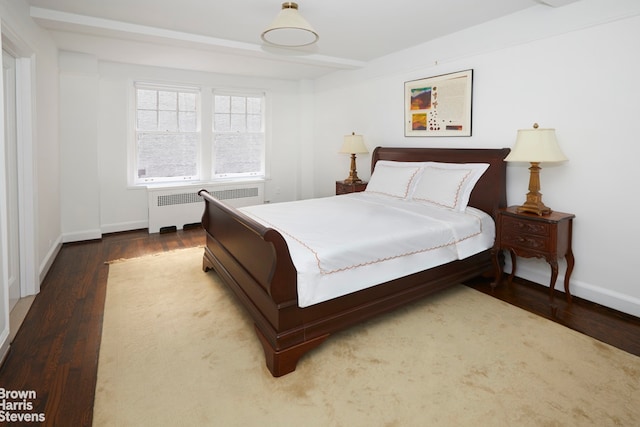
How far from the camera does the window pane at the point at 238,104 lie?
5.99 m

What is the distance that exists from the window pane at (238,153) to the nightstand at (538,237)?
428cm

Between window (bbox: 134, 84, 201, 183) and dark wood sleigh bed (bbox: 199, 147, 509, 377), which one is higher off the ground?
window (bbox: 134, 84, 201, 183)

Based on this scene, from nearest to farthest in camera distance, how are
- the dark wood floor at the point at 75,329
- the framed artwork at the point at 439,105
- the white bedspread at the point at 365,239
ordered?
the dark wood floor at the point at 75,329 < the white bedspread at the point at 365,239 < the framed artwork at the point at 439,105

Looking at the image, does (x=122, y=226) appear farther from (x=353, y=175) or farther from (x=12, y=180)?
(x=353, y=175)

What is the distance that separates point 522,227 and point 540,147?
658 mm

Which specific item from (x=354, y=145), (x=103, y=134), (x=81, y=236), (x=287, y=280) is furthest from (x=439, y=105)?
(x=81, y=236)

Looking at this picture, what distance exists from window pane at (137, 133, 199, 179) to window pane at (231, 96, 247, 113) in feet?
2.62

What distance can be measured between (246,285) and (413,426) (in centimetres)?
139

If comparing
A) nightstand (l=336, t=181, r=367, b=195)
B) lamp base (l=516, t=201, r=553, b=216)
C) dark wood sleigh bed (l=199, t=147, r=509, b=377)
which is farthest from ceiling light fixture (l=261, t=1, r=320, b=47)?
nightstand (l=336, t=181, r=367, b=195)

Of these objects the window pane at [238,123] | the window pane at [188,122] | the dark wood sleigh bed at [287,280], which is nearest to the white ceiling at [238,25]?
the window pane at [188,122]

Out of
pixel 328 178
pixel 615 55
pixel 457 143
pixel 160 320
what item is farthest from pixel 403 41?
pixel 160 320

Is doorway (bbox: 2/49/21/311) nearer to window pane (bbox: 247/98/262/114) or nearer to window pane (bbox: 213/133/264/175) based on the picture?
window pane (bbox: 213/133/264/175)

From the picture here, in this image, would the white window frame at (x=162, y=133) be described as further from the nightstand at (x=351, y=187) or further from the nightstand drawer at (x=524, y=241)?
the nightstand drawer at (x=524, y=241)

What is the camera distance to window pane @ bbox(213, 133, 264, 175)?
19.6 ft
